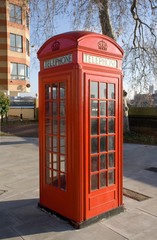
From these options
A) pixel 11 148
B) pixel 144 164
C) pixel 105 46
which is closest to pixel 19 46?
pixel 11 148

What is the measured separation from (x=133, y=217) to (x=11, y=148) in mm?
7869

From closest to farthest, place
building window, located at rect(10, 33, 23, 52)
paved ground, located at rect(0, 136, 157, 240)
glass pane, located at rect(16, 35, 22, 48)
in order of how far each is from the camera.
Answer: paved ground, located at rect(0, 136, 157, 240) → building window, located at rect(10, 33, 23, 52) → glass pane, located at rect(16, 35, 22, 48)

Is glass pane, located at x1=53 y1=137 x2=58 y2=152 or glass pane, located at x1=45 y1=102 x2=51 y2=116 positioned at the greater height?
glass pane, located at x1=45 y1=102 x2=51 y2=116

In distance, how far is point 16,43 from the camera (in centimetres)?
3312

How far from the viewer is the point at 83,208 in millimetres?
3912

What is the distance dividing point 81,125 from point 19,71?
105 feet

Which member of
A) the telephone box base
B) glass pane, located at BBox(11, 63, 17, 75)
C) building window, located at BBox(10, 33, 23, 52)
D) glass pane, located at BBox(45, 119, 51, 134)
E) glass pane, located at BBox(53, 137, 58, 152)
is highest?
building window, located at BBox(10, 33, 23, 52)

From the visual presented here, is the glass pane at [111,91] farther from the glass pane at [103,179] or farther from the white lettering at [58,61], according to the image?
the glass pane at [103,179]

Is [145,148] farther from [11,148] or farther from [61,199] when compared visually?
[61,199]

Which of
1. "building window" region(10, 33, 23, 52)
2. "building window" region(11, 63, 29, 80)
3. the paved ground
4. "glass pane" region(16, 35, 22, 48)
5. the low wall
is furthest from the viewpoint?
"building window" region(11, 63, 29, 80)

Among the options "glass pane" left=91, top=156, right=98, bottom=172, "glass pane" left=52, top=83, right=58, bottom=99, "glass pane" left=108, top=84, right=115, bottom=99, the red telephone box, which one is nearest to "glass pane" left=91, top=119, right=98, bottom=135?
the red telephone box

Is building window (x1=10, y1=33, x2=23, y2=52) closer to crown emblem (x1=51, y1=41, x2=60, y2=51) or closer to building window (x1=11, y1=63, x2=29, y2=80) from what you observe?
building window (x1=11, y1=63, x2=29, y2=80)

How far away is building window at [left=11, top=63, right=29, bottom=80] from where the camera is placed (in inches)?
1320

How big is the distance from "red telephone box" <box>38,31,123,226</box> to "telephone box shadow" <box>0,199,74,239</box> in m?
0.17
